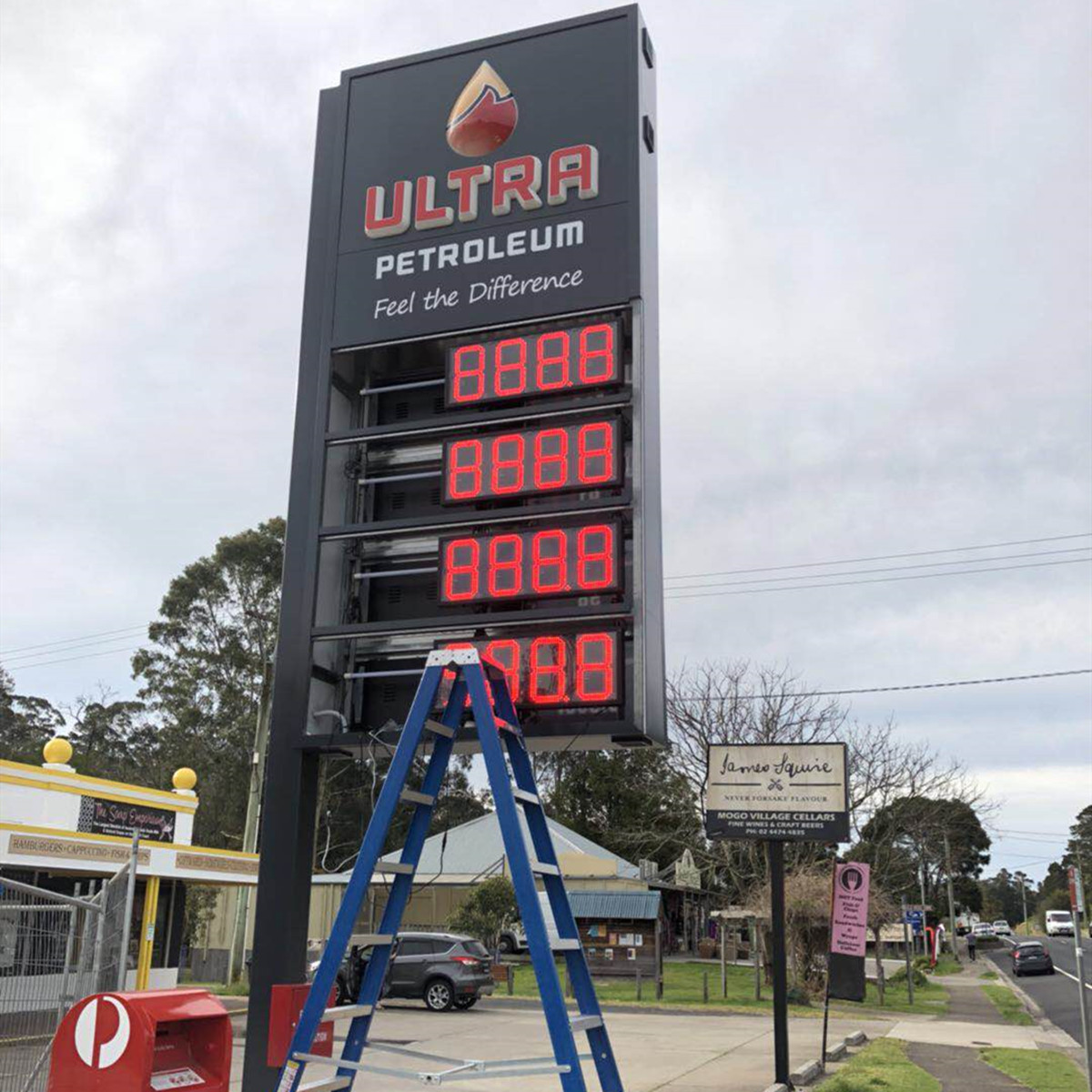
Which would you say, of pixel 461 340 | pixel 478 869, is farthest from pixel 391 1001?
pixel 461 340

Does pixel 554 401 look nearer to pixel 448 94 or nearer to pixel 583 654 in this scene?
pixel 583 654

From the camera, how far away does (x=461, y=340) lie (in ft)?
32.0

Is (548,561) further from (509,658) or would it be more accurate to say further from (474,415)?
(474,415)

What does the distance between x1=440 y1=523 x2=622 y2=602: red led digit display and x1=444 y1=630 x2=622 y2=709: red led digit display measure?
338 millimetres

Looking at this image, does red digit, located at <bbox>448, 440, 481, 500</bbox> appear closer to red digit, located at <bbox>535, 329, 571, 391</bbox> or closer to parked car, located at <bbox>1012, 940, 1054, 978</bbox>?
red digit, located at <bbox>535, 329, 571, 391</bbox>

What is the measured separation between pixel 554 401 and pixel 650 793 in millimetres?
30231

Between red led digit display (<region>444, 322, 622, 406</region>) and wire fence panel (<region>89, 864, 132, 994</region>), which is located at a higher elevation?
red led digit display (<region>444, 322, 622, 406</region>)

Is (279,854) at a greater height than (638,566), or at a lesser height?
lesser

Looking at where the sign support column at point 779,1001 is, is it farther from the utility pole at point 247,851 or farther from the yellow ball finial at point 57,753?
the utility pole at point 247,851

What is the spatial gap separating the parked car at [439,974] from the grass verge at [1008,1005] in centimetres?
1124

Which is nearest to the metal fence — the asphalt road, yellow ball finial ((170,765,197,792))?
the asphalt road

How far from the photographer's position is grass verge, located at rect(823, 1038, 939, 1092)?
12516mm

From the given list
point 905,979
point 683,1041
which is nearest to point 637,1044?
point 683,1041

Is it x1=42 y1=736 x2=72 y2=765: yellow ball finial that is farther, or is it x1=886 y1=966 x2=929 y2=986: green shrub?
x1=886 y1=966 x2=929 y2=986: green shrub
